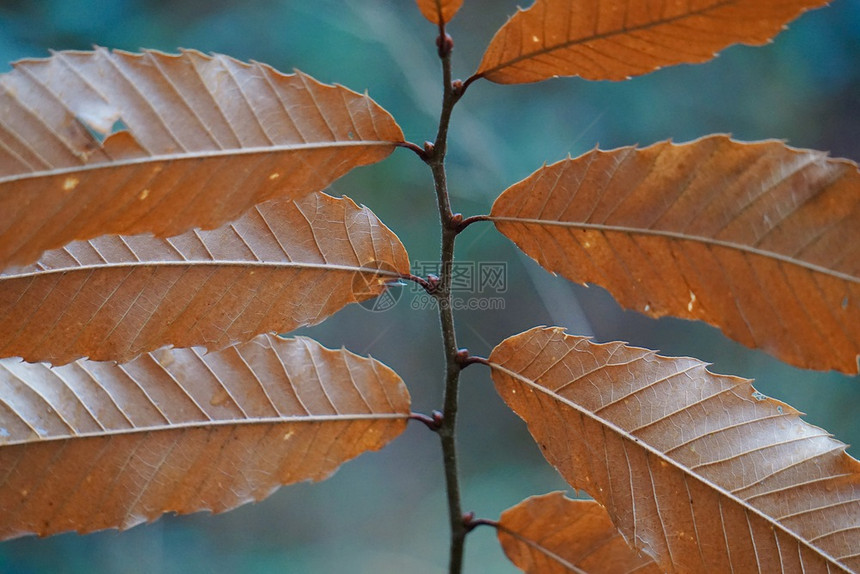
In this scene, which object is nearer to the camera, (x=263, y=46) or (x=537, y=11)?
(x=537, y=11)

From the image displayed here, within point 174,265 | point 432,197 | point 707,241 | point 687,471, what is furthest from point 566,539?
point 432,197

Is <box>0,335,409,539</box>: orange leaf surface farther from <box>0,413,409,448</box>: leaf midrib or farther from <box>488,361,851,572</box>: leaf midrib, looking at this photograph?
<box>488,361,851,572</box>: leaf midrib

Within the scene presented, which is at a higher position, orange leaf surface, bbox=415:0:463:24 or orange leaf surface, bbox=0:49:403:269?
orange leaf surface, bbox=415:0:463:24

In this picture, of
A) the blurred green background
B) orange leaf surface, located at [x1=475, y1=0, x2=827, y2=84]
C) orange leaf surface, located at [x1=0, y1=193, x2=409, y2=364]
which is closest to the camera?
orange leaf surface, located at [x1=475, y1=0, x2=827, y2=84]

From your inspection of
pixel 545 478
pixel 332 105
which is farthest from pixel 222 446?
pixel 545 478

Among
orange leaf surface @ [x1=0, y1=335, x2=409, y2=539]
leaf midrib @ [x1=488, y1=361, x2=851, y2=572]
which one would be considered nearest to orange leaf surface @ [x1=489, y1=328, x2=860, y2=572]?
leaf midrib @ [x1=488, y1=361, x2=851, y2=572]

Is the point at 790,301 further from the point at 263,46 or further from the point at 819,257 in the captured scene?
the point at 263,46
